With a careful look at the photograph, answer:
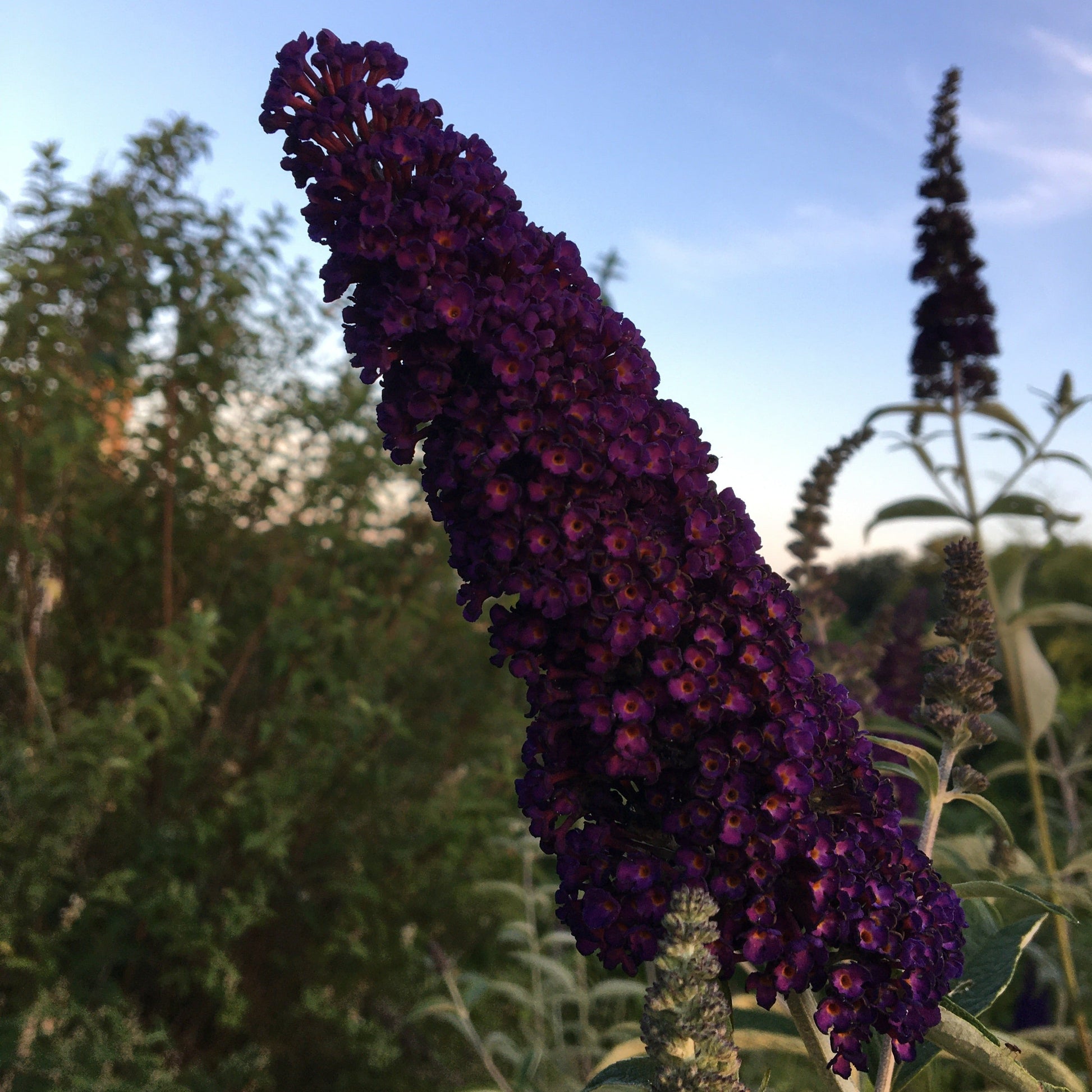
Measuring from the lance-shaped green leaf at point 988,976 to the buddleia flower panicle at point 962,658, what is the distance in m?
0.27

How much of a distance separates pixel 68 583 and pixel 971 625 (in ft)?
12.1

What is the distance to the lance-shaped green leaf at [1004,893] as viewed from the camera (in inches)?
47.9

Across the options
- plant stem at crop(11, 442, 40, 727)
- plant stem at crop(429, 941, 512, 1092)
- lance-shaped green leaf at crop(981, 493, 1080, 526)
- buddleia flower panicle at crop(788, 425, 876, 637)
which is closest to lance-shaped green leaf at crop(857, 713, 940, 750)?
buddleia flower panicle at crop(788, 425, 876, 637)

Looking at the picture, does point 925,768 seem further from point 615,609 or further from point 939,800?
point 615,609

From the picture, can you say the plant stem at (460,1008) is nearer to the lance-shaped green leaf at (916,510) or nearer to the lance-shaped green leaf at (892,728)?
the lance-shaped green leaf at (892,728)

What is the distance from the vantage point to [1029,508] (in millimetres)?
2926

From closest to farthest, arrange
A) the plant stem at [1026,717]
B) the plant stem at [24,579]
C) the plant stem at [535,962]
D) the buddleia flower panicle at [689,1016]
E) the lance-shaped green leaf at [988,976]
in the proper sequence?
the buddleia flower panicle at [689,1016]
the lance-shaped green leaf at [988,976]
the plant stem at [1026,717]
the plant stem at [535,962]
the plant stem at [24,579]

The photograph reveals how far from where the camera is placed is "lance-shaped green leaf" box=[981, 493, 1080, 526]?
2.91 m

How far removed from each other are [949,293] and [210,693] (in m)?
3.42

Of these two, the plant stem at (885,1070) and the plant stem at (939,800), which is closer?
the plant stem at (885,1070)

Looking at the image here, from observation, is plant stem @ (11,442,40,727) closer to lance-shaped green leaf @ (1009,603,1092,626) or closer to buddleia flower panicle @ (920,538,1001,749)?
buddleia flower panicle @ (920,538,1001,749)

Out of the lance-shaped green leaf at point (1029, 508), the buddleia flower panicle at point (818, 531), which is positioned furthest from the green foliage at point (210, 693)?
the lance-shaped green leaf at point (1029, 508)

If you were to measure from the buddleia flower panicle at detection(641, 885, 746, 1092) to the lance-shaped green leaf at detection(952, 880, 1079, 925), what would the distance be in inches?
18.7

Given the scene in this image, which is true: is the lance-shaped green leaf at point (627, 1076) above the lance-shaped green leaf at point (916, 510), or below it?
below
